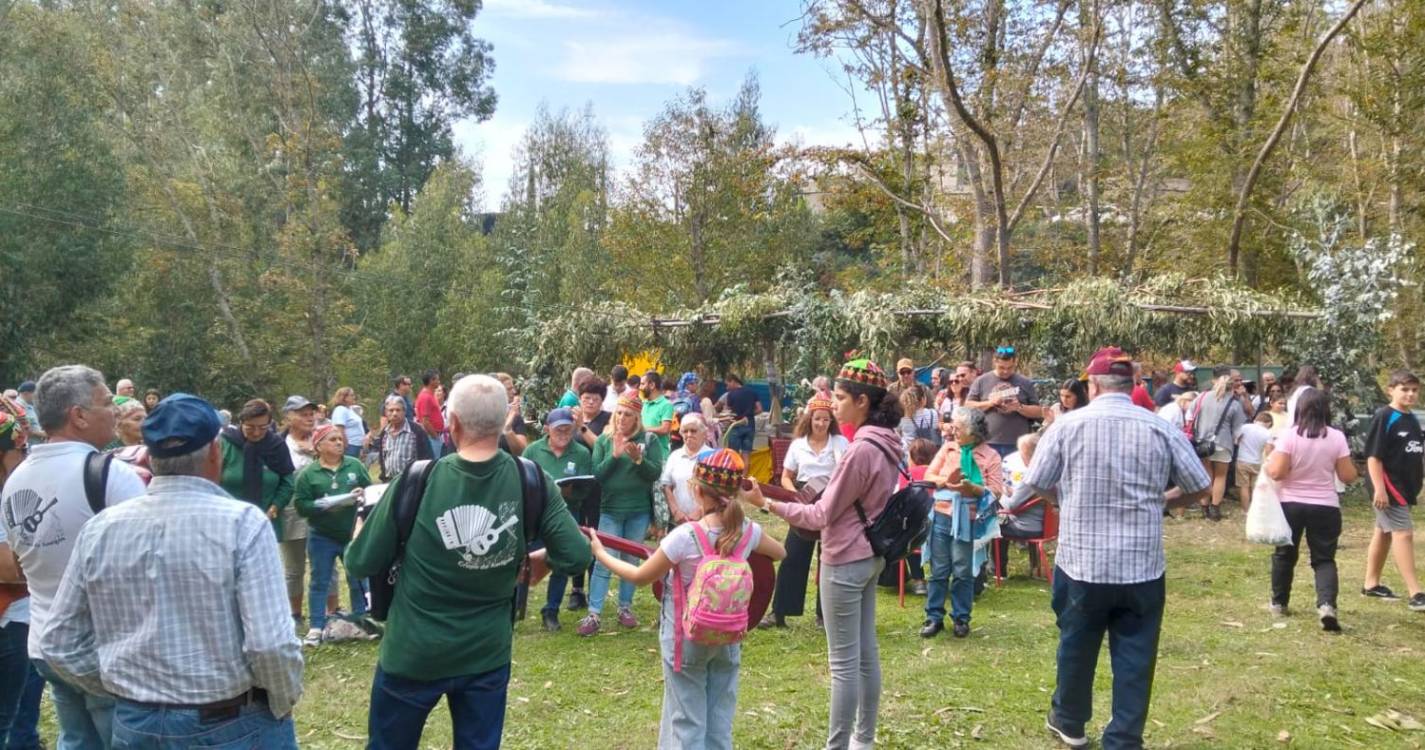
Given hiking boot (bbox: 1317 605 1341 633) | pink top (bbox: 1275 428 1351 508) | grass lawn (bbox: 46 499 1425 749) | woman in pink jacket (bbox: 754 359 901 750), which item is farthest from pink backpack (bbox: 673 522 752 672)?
hiking boot (bbox: 1317 605 1341 633)

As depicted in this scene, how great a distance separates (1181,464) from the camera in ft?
14.7

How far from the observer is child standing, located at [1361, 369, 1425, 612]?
23.2 ft

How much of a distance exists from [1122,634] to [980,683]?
1.51 meters

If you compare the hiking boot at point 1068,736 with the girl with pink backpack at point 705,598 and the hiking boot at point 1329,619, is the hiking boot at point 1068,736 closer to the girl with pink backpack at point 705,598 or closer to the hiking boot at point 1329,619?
the girl with pink backpack at point 705,598

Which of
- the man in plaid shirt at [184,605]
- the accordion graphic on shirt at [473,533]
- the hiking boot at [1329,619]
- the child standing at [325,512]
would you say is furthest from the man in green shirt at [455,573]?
the hiking boot at [1329,619]

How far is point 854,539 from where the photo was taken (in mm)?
4469

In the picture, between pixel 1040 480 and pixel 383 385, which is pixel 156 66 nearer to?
pixel 383 385

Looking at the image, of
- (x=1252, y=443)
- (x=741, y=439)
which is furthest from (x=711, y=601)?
(x=1252, y=443)

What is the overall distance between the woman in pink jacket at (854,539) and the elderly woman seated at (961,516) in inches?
97.5

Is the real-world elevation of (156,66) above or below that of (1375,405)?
above

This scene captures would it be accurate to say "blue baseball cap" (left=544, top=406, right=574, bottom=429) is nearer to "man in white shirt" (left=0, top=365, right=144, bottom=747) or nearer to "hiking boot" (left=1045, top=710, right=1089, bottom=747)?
"man in white shirt" (left=0, top=365, right=144, bottom=747)

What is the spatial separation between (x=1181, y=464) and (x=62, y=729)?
4.63 meters

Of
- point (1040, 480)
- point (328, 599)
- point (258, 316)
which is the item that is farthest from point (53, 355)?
point (1040, 480)

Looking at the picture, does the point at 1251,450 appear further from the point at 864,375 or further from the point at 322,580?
the point at 322,580
